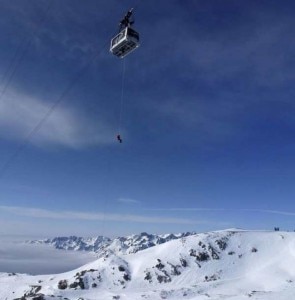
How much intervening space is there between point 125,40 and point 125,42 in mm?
256

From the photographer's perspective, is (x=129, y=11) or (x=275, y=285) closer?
(x=129, y=11)

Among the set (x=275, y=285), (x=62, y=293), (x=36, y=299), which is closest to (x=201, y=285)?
(x=275, y=285)

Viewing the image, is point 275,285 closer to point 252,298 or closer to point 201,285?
point 201,285

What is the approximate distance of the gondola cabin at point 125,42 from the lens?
37.3 meters

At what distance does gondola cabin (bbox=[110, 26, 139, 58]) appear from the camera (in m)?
37.3

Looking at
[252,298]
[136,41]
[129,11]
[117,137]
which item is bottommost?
[252,298]

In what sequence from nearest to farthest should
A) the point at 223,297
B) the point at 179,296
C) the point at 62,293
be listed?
the point at 223,297 < the point at 179,296 < the point at 62,293

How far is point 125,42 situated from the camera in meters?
37.5

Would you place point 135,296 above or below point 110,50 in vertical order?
below

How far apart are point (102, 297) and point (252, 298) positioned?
251ft

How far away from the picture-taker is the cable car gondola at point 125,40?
37.4 metres

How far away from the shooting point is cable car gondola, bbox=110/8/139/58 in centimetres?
3736

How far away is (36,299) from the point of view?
458 feet

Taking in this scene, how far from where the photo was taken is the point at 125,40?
37250mm
